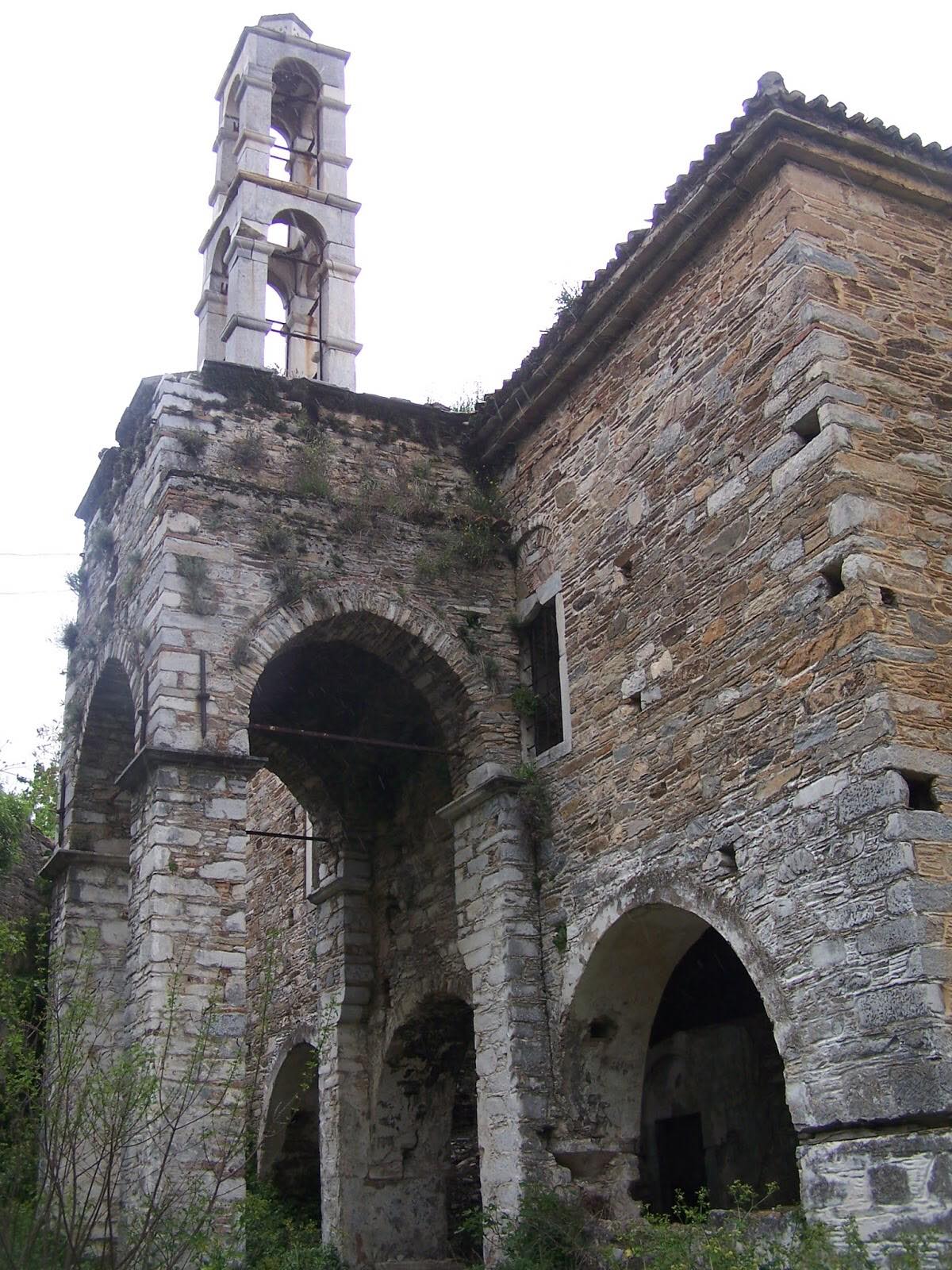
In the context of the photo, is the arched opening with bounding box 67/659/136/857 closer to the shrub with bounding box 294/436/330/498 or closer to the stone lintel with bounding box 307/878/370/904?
the stone lintel with bounding box 307/878/370/904

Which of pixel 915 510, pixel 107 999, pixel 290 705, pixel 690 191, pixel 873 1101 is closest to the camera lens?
pixel 873 1101

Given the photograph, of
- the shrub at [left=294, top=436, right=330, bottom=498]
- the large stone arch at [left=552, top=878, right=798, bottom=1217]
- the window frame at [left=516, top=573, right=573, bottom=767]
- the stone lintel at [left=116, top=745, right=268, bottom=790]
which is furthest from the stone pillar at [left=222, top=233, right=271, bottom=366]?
the large stone arch at [left=552, top=878, right=798, bottom=1217]

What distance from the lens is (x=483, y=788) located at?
997cm

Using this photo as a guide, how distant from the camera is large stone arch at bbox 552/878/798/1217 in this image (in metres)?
8.52

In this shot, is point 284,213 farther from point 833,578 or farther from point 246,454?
point 833,578

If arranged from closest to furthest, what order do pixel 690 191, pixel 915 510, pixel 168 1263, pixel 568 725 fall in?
pixel 168 1263
pixel 915 510
pixel 690 191
pixel 568 725

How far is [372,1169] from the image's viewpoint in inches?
434

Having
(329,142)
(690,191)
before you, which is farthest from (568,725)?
(329,142)

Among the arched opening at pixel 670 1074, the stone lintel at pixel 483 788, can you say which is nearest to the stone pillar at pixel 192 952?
the stone lintel at pixel 483 788

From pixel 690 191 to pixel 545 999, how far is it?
18.7ft

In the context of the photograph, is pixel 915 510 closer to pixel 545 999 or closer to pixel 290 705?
pixel 545 999

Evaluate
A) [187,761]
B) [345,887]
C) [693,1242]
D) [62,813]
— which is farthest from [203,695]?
[693,1242]

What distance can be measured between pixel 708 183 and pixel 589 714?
373 centimetres

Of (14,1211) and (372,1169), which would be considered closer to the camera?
(14,1211)
